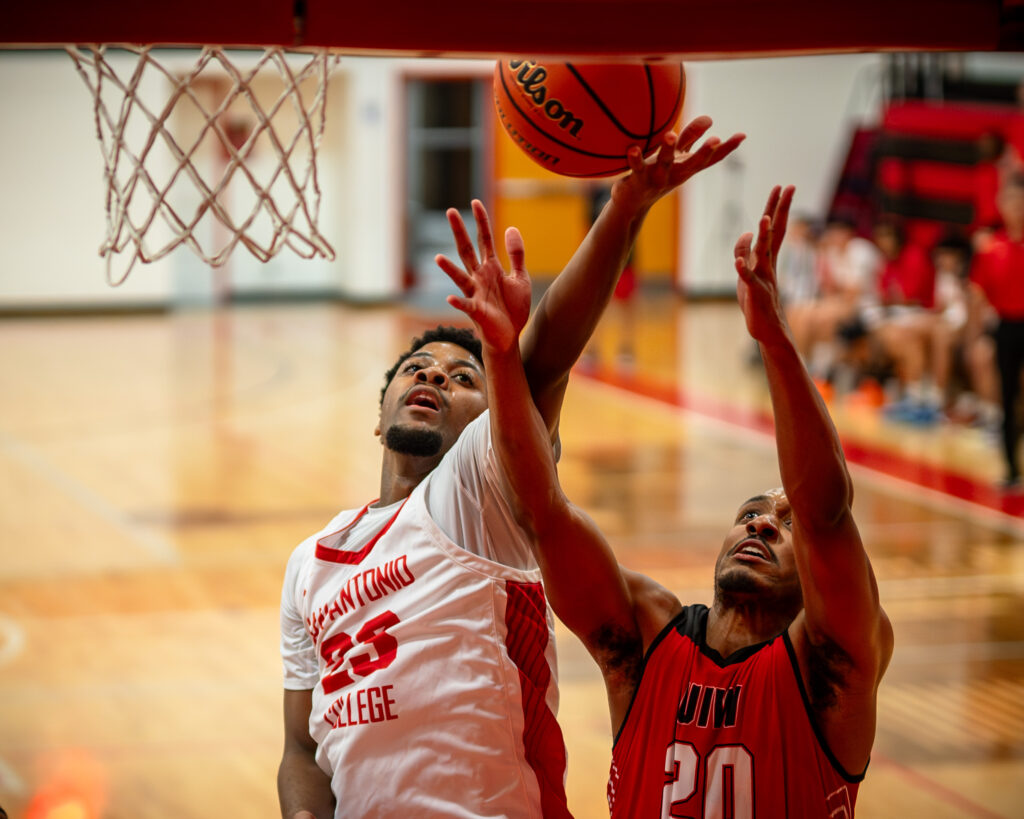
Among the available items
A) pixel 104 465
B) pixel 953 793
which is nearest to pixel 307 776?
pixel 953 793

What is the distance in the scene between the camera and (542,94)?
256 centimetres

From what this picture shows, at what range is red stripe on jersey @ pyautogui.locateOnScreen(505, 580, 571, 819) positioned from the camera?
2.31 m

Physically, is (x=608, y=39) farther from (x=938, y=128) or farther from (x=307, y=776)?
(x=938, y=128)

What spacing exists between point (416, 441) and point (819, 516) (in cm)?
84

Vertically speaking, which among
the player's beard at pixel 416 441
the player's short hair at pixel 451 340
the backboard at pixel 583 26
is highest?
the backboard at pixel 583 26

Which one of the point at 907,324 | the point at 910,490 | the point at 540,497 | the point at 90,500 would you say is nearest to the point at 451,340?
the point at 540,497

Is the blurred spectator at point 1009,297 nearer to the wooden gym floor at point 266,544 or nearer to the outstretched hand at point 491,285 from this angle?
the wooden gym floor at point 266,544

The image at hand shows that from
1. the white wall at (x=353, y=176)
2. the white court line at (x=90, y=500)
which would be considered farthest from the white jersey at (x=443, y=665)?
the white wall at (x=353, y=176)

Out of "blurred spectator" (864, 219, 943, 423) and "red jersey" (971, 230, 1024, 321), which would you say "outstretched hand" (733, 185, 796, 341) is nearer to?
"red jersey" (971, 230, 1024, 321)

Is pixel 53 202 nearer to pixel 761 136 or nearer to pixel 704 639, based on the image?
pixel 761 136

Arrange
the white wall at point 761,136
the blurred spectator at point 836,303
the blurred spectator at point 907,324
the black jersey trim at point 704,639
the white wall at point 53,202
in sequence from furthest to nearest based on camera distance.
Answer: the white wall at point 761,136
the white wall at point 53,202
the blurred spectator at point 836,303
the blurred spectator at point 907,324
the black jersey trim at point 704,639

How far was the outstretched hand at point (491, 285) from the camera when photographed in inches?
85.5

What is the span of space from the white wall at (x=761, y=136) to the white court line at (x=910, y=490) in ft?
27.8

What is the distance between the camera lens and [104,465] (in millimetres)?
8969
